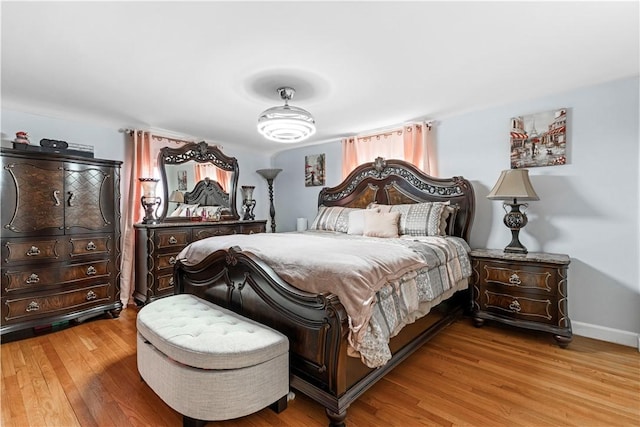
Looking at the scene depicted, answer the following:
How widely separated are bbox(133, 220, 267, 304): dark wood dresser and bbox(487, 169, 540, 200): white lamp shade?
346cm

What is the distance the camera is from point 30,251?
2699mm

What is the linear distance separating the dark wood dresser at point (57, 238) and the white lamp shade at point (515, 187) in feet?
12.8

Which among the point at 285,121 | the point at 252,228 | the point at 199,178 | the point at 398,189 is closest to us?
the point at 285,121

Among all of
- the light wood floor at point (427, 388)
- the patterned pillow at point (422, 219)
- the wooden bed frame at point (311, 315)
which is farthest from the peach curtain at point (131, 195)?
the patterned pillow at point (422, 219)

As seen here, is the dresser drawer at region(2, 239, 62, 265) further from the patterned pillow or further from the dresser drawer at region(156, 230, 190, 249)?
the patterned pillow

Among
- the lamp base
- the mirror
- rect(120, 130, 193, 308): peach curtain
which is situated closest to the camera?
the lamp base

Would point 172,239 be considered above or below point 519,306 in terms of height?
above

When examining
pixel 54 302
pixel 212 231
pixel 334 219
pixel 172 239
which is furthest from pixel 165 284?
pixel 334 219

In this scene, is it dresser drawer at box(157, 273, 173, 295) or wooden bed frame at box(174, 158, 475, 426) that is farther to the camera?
dresser drawer at box(157, 273, 173, 295)

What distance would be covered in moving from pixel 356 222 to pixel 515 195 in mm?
1557

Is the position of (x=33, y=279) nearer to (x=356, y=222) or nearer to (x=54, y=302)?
(x=54, y=302)

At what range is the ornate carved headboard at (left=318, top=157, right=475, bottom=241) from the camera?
10.6 feet

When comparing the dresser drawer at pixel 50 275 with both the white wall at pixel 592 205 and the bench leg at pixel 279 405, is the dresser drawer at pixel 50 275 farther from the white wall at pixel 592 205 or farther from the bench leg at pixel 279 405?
the white wall at pixel 592 205

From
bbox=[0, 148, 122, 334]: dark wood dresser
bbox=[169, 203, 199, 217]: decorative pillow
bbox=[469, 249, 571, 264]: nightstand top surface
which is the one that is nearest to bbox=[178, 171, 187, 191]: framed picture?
bbox=[169, 203, 199, 217]: decorative pillow
